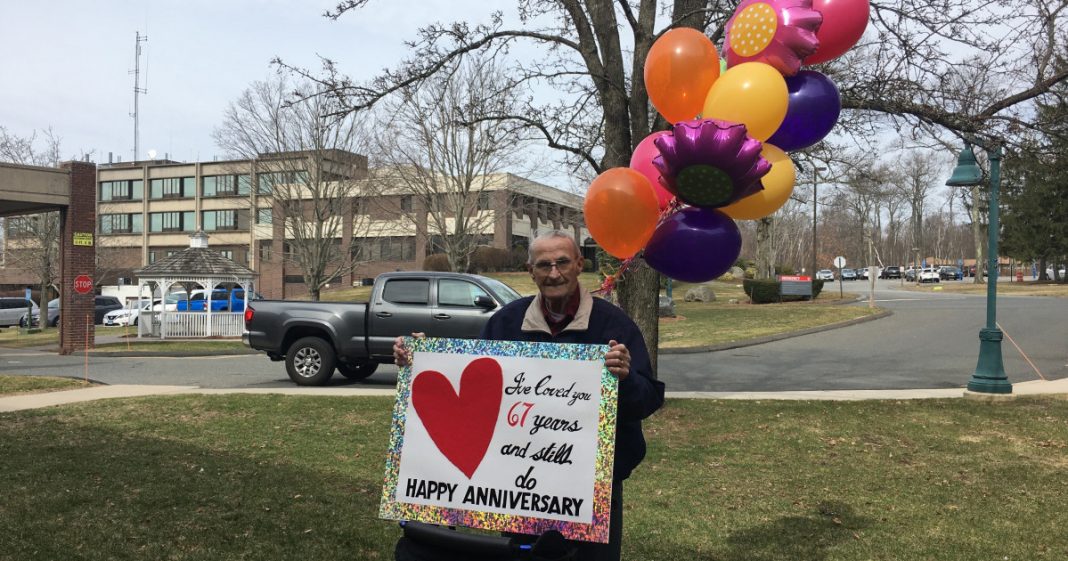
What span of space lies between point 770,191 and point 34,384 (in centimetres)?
1291

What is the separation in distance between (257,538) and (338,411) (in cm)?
454

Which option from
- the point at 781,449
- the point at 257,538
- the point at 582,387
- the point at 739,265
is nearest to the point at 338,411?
the point at 257,538

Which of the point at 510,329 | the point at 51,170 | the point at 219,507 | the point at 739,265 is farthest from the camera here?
the point at 739,265

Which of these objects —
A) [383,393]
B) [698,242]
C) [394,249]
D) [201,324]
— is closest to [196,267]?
[201,324]

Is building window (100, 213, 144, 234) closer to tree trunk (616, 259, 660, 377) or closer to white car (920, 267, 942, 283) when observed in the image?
tree trunk (616, 259, 660, 377)

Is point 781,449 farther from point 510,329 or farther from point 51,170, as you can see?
point 51,170

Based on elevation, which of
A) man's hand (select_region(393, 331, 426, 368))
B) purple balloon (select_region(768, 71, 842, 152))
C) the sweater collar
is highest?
purple balloon (select_region(768, 71, 842, 152))

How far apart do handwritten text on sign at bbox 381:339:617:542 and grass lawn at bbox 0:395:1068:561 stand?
6.35ft

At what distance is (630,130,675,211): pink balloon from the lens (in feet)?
13.8

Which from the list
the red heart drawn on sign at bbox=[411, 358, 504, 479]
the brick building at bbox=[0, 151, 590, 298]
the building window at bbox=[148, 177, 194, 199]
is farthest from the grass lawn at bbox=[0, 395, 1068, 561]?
the building window at bbox=[148, 177, 194, 199]

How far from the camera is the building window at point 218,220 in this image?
66938mm

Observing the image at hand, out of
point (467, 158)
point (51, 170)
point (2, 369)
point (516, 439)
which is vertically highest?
point (467, 158)

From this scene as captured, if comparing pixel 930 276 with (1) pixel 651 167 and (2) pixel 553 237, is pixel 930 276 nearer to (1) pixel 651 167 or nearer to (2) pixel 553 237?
(1) pixel 651 167

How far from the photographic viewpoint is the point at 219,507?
5.45 meters
